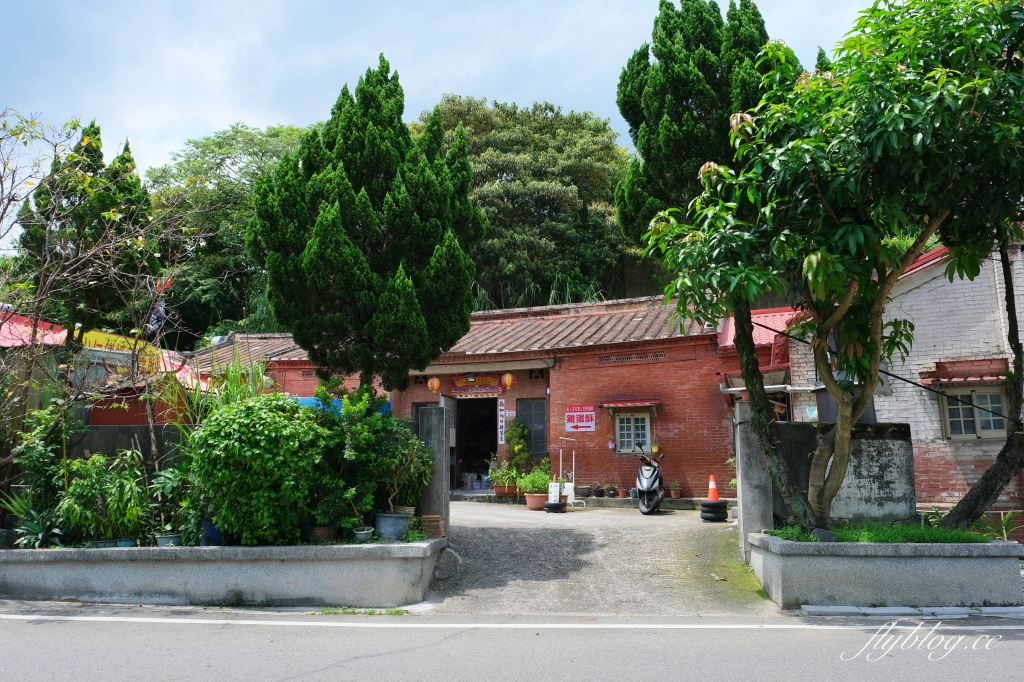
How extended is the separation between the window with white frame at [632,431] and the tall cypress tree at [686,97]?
6621 millimetres

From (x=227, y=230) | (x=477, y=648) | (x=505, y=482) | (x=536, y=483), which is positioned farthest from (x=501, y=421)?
(x=227, y=230)

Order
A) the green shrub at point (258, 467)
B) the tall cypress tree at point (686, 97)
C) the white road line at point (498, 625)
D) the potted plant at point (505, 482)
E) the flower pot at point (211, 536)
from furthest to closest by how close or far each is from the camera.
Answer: the potted plant at point (505, 482) < the tall cypress tree at point (686, 97) < the flower pot at point (211, 536) < the green shrub at point (258, 467) < the white road line at point (498, 625)

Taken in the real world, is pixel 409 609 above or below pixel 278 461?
below

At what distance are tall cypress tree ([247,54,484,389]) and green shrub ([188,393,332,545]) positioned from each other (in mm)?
1801

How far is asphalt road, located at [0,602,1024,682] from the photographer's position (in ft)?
16.8

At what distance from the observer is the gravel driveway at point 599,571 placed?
7512 mm

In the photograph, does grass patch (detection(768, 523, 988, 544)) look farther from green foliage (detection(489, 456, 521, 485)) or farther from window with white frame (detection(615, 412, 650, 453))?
green foliage (detection(489, 456, 521, 485))

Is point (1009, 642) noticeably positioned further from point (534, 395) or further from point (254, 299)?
point (254, 299)

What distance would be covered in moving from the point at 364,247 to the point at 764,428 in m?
5.54

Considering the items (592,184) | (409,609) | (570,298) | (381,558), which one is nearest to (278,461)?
(381,558)

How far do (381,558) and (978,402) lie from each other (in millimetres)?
9364

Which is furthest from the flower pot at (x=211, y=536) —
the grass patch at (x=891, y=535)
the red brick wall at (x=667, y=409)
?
the red brick wall at (x=667, y=409)

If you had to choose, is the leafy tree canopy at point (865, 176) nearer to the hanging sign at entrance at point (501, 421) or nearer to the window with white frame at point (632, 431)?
the window with white frame at point (632, 431)

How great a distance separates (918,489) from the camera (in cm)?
1138
